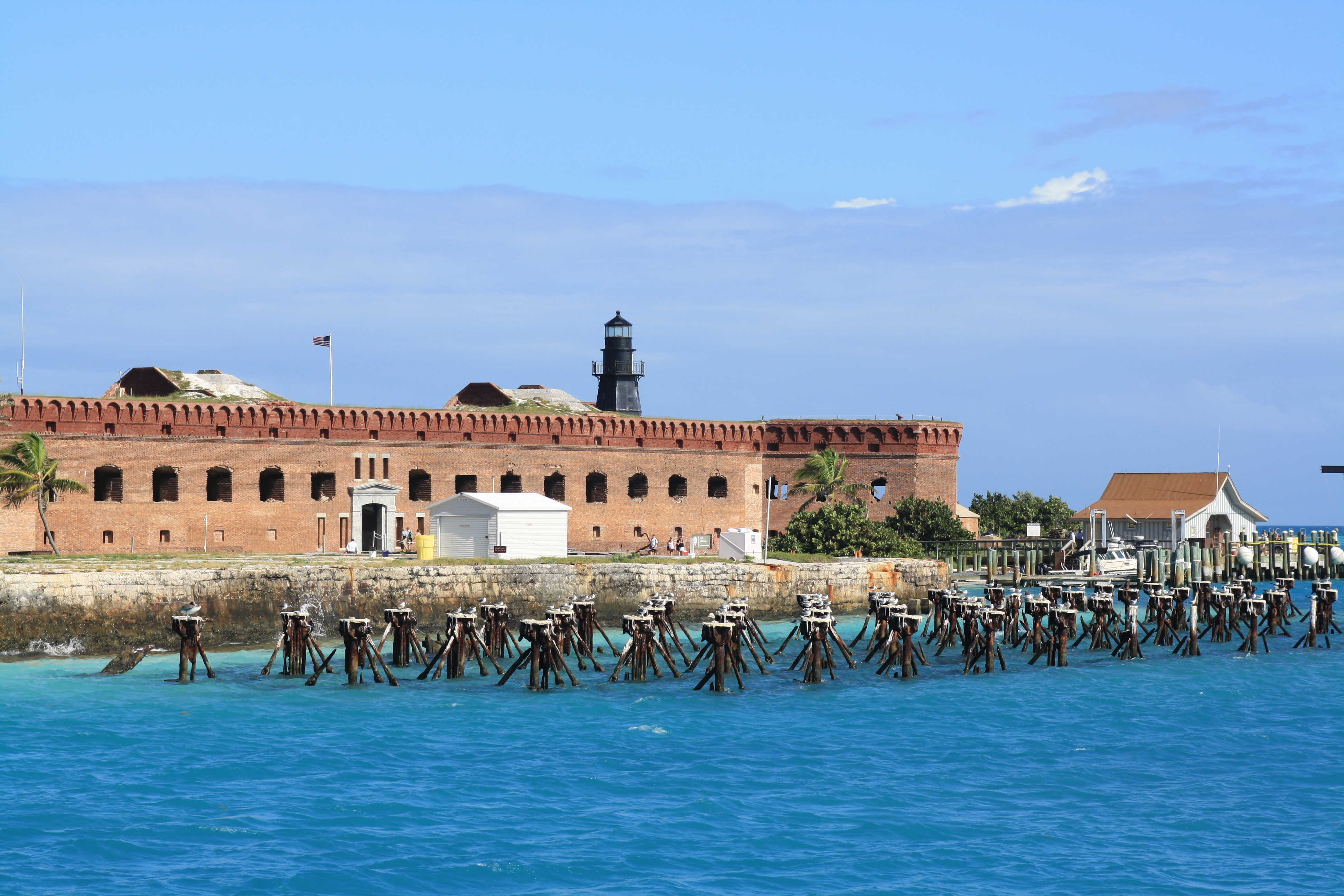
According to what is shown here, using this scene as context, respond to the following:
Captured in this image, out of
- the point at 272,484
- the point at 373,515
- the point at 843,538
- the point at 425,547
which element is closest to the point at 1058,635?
the point at 843,538

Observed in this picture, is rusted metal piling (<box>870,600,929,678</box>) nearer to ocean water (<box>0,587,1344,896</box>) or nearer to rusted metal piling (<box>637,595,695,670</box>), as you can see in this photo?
ocean water (<box>0,587,1344,896</box>)

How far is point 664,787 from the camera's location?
22.2m

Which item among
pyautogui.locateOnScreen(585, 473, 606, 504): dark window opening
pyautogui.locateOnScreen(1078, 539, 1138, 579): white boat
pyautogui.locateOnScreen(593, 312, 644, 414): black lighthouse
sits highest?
pyautogui.locateOnScreen(593, 312, 644, 414): black lighthouse

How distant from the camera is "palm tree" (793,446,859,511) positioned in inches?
2327

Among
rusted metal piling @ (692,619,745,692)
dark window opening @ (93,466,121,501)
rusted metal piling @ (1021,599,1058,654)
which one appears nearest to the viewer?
rusted metal piling @ (692,619,745,692)

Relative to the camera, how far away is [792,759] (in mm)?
23906

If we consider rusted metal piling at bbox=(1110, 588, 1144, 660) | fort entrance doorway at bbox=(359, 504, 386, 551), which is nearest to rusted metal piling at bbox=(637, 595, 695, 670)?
rusted metal piling at bbox=(1110, 588, 1144, 660)

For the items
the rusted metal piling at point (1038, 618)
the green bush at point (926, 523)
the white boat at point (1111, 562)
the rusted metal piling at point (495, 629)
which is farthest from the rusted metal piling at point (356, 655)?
the white boat at point (1111, 562)

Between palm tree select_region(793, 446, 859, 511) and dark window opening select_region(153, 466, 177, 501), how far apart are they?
24.6 m

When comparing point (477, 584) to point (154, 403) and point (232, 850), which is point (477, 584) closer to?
point (154, 403)

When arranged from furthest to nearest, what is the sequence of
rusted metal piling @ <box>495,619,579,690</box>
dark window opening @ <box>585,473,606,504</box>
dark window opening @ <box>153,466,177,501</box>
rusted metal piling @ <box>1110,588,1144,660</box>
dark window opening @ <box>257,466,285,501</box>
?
dark window opening @ <box>585,473,606,504</box>
dark window opening @ <box>257,466,285,501</box>
dark window opening @ <box>153,466,177,501</box>
rusted metal piling @ <box>1110,588,1144,660</box>
rusted metal piling @ <box>495,619,579,690</box>

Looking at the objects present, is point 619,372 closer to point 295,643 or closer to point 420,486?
point 420,486

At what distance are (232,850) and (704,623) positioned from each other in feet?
42.5

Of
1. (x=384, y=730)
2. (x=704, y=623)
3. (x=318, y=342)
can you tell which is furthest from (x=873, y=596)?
(x=318, y=342)
